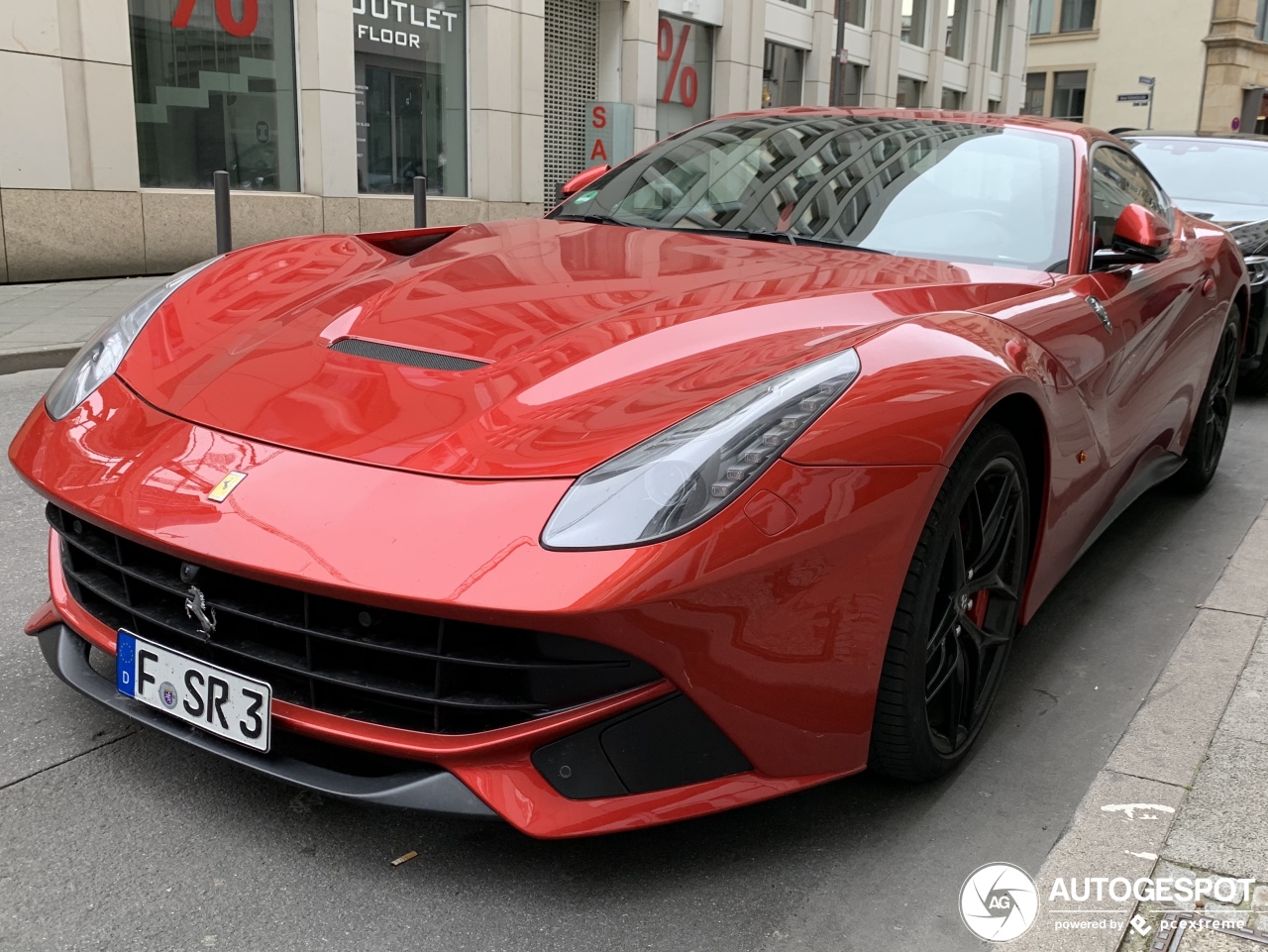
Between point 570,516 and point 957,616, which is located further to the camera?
point 957,616

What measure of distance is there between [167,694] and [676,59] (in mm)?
17546

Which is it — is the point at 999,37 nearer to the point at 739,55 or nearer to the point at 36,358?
the point at 739,55

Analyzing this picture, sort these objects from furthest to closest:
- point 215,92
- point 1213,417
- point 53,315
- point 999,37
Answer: point 999,37 < point 215,92 < point 53,315 < point 1213,417

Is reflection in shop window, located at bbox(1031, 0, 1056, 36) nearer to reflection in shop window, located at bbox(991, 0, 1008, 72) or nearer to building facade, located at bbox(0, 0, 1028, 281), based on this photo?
reflection in shop window, located at bbox(991, 0, 1008, 72)

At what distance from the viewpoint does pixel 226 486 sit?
1.98 metres

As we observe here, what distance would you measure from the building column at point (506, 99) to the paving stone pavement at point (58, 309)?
5173mm

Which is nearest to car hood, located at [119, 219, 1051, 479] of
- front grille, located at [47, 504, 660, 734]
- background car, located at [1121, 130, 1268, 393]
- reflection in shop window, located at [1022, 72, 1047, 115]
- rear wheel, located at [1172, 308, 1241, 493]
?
front grille, located at [47, 504, 660, 734]

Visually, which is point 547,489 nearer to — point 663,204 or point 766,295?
point 766,295

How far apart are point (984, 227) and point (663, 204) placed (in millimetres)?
924

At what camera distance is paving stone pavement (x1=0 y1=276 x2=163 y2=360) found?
7048mm

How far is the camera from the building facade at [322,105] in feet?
32.6

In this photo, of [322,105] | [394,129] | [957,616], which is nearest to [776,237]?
[957,616]

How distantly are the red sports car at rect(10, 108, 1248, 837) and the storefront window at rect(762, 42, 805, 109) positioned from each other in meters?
18.5

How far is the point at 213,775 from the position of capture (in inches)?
89.2
